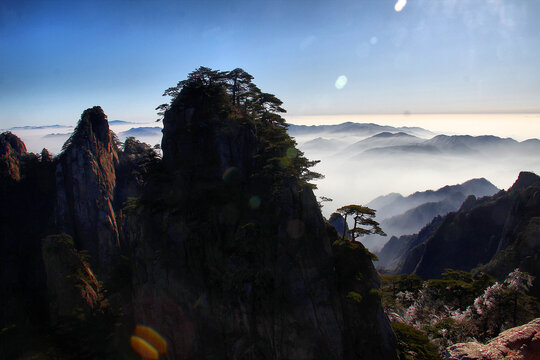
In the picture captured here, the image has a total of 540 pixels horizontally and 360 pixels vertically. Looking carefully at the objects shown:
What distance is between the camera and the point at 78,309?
32188 mm

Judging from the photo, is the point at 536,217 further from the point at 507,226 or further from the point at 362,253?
the point at 362,253

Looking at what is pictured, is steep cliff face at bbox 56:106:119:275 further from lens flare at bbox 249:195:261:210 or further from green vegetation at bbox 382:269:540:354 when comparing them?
green vegetation at bbox 382:269:540:354

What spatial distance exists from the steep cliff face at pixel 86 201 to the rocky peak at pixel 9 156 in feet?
42.0

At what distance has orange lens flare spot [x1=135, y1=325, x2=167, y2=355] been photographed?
27.5m

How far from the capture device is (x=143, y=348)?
29.3 metres

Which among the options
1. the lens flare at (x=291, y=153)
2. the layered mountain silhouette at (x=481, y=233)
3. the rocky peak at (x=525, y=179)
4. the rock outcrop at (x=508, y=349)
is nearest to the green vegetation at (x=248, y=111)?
the lens flare at (x=291, y=153)

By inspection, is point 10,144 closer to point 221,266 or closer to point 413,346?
point 221,266

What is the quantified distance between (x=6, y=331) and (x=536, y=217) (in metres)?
105

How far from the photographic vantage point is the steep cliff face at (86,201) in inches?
1841

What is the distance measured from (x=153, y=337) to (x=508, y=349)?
1254 inches

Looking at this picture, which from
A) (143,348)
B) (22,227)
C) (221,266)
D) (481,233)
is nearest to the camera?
(221,266)

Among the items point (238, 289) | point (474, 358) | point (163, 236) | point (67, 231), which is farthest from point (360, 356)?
point (67, 231)

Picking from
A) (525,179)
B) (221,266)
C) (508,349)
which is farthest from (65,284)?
(525,179)

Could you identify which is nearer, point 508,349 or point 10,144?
point 508,349
